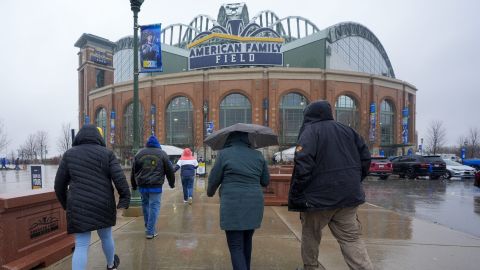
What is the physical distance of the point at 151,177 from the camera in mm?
5668

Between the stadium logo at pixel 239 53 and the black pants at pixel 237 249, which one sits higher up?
the stadium logo at pixel 239 53

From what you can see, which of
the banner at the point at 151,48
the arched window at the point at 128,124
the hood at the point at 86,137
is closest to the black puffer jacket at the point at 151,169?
the hood at the point at 86,137

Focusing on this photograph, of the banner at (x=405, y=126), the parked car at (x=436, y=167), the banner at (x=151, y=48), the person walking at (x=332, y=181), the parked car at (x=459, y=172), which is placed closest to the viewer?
the person walking at (x=332, y=181)

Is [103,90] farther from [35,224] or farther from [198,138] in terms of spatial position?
[35,224]

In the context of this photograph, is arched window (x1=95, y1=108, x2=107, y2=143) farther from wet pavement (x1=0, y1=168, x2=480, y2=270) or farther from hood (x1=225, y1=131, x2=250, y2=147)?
hood (x1=225, y1=131, x2=250, y2=147)

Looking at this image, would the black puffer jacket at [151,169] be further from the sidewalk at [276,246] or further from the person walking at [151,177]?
the sidewalk at [276,246]

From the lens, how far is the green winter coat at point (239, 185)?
3.49 meters

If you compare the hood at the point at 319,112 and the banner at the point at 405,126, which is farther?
the banner at the point at 405,126

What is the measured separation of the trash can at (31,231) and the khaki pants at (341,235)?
3300mm

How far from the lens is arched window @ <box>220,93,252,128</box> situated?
1866 inches

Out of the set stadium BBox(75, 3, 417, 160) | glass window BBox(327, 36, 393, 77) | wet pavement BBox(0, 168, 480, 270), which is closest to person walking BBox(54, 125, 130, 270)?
wet pavement BBox(0, 168, 480, 270)

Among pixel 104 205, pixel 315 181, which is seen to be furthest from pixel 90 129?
pixel 315 181

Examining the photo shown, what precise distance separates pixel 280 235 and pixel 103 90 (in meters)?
57.3

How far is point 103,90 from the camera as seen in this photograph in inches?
2254
